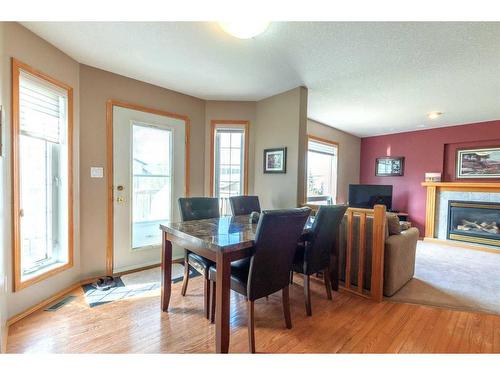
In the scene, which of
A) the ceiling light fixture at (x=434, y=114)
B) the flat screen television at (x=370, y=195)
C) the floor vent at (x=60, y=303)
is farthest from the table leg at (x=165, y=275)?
the ceiling light fixture at (x=434, y=114)

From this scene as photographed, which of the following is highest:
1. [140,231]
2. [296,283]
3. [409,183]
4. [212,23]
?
[212,23]

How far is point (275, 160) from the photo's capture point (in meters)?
3.20

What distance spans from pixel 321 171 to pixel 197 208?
327 centimetres

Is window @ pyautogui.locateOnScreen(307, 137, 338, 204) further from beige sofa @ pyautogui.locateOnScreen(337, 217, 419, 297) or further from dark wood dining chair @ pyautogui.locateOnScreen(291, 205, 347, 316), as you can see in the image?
dark wood dining chair @ pyautogui.locateOnScreen(291, 205, 347, 316)

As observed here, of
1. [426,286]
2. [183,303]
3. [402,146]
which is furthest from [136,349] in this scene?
[402,146]

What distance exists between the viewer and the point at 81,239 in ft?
8.20

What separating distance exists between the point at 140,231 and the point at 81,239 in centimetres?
62

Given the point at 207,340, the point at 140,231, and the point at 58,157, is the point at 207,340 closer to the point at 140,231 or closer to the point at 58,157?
the point at 140,231

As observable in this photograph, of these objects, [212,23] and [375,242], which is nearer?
[212,23]

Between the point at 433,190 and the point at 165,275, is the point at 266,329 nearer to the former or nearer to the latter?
the point at 165,275

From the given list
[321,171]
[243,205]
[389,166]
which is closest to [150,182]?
[243,205]

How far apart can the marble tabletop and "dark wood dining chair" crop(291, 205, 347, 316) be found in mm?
111

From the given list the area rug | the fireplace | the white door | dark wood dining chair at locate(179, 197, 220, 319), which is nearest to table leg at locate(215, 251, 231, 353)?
dark wood dining chair at locate(179, 197, 220, 319)

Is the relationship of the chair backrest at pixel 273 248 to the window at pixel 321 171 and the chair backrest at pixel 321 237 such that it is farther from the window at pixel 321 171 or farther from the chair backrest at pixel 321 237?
the window at pixel 321 171
